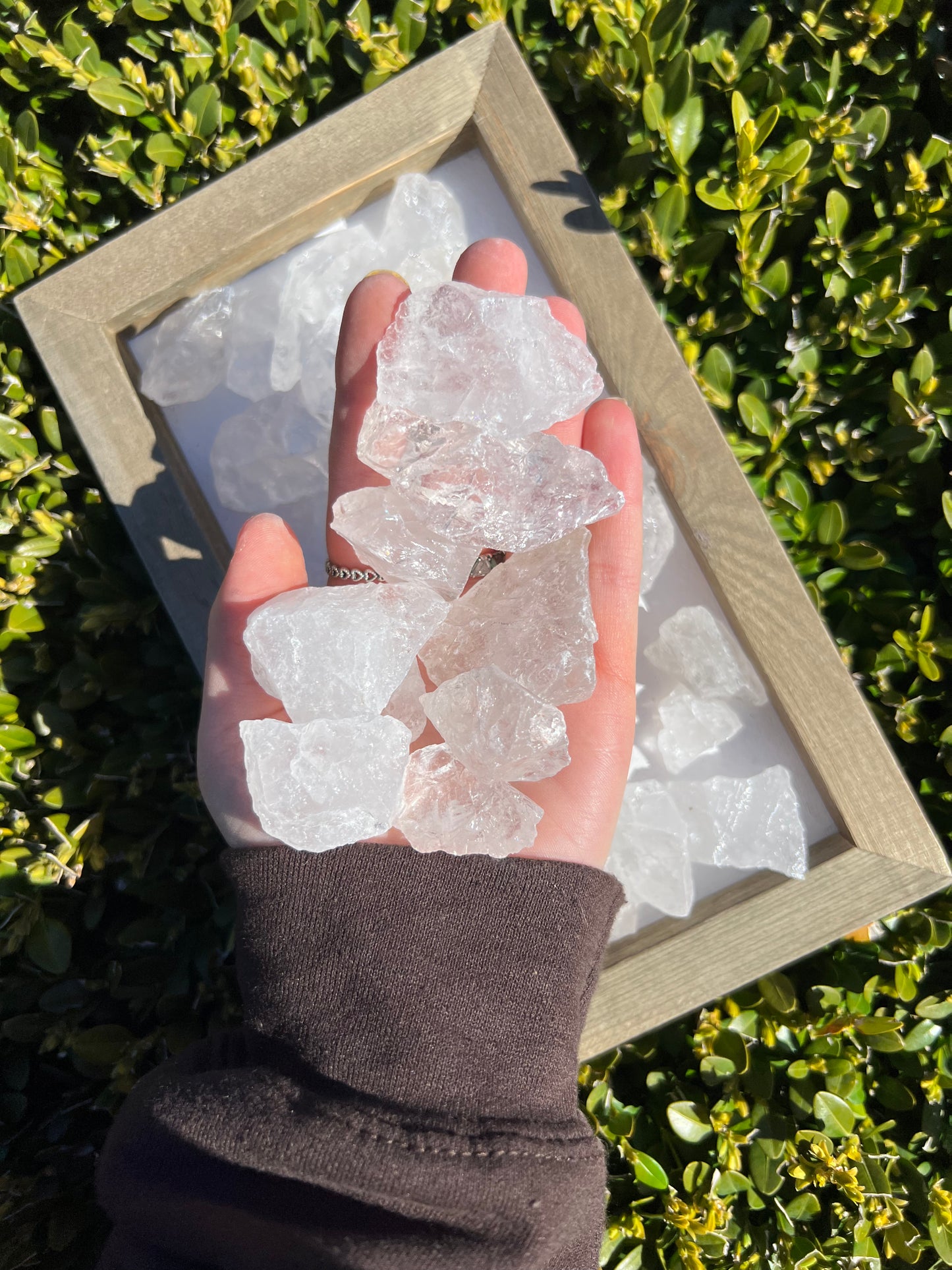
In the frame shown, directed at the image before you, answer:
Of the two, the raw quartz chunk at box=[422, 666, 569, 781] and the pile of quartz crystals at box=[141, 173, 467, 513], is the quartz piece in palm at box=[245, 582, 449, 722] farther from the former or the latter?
the pile of quartz crystals at box=[141, 173, 467, 513]

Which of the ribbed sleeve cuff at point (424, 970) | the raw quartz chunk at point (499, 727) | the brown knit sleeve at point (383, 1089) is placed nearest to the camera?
the brown knit sleeve at point (383, 1089)

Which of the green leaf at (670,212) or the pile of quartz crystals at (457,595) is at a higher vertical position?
the green leaf at (670,212)

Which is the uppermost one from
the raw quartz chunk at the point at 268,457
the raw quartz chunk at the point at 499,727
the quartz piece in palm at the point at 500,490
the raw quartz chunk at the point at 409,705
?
the raw quartz chunk at the point at 268,457

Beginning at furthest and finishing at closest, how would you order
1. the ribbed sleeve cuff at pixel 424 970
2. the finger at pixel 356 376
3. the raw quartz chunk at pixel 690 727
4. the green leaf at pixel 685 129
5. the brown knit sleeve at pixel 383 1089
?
the green leaf at pixel 685 129 → the raw quartz chunk at pixel 690 727 → the finger at pixel 356 376 → the ribbed sleeve cuff at pixel 424 970 → the brown knit sleeve at pixel 383 1089

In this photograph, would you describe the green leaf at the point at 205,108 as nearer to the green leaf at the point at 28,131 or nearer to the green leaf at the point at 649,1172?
the green leaf at the point at 28,131

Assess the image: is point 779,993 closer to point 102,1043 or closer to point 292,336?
point 102,1043

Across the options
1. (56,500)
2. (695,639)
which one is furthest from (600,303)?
(56,500)

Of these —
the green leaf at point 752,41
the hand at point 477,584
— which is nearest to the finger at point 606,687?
the hand at point 477,584
